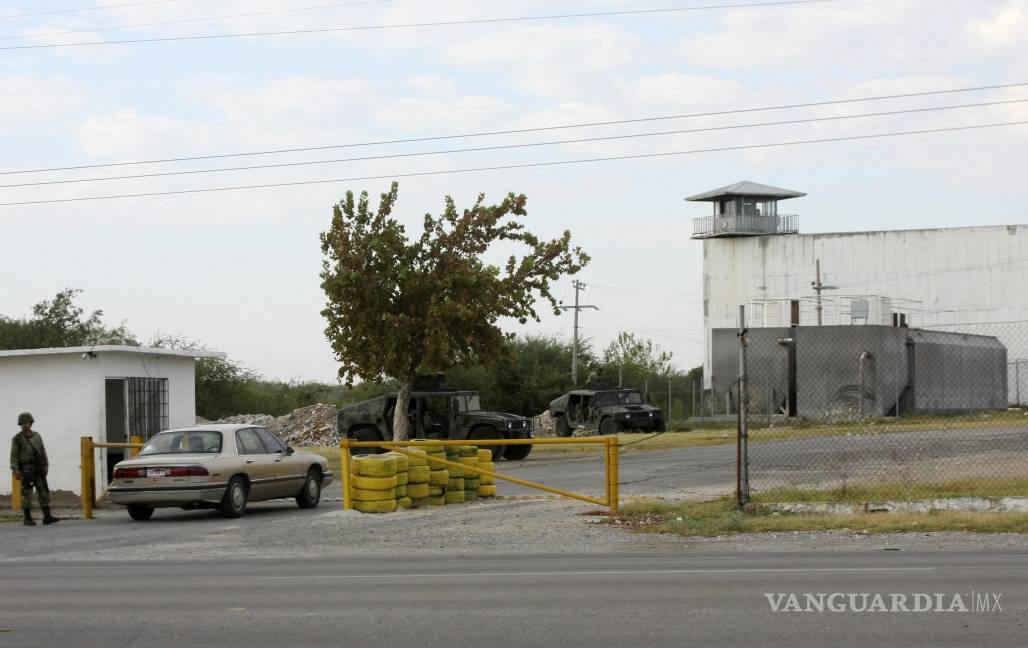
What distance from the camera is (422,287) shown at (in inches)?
1407

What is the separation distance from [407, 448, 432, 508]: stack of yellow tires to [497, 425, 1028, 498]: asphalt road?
11.6 ft

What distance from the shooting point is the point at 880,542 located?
48.0ft

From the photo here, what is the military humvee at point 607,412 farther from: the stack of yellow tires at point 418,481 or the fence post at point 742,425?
the fence post at point 742,425

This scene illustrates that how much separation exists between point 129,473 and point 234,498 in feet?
5.02

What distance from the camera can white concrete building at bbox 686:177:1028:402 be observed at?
67938 mm

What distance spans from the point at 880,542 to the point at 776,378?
117ft

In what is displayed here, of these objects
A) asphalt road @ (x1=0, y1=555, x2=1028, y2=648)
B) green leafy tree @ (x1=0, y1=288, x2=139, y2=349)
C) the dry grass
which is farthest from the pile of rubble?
asphalt road @ (x1=0, y1=555, x2=1028, y2=648)

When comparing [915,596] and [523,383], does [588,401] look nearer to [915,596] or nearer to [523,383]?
[523,383]

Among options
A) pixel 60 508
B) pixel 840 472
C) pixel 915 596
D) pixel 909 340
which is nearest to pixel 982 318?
pixel 909 340

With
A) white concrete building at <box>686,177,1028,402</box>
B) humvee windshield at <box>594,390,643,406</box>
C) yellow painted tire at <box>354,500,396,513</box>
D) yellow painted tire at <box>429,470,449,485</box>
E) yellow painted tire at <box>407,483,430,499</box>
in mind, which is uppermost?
white concrete building at <box>686,177,1028,402</box>

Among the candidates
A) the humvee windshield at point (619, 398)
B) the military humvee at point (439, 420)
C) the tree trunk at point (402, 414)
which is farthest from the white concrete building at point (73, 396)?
the humvee windshield at point (619, 398)

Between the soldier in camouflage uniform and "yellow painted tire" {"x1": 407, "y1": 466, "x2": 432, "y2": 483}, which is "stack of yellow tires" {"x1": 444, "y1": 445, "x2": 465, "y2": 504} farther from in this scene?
the soldier in camouflage uniform

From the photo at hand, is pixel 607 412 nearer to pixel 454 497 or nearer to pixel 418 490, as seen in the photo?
pixel 454 497

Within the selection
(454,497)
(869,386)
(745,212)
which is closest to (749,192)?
(745,212)
